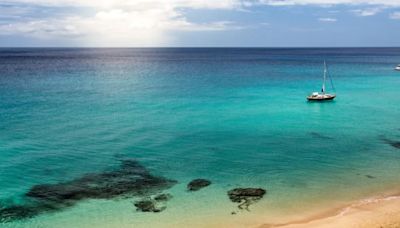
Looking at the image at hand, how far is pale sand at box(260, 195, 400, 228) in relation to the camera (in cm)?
2548

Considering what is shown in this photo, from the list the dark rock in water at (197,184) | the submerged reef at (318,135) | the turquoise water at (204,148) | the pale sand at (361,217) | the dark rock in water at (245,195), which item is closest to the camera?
the pale sand at (361,217)

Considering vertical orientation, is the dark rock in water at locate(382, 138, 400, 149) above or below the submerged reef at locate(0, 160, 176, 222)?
above

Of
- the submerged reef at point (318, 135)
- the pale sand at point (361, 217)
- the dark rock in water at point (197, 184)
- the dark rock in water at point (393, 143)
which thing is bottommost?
the pale sand at point (361, 217)

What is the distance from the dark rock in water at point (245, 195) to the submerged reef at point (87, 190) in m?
5.10

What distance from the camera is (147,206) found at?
2872cm

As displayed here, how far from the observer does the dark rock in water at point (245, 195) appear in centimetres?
2917

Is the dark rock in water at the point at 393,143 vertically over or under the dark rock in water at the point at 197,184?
over

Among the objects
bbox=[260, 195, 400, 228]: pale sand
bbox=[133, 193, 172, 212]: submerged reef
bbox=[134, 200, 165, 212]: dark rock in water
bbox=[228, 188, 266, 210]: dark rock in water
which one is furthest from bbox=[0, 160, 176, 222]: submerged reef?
bbox=[260, 195, 400, 228]: pale sand

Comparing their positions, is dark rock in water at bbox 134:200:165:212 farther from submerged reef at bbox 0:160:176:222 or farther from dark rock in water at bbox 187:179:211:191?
dark rock in water at bbox 187:179:211:191

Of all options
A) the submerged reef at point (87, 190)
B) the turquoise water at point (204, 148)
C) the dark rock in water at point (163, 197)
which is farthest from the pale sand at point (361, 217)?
the submerged reef at point (87, 190)

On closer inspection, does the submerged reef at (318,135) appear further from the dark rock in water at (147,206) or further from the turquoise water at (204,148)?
the dark rock in water at (147,206)

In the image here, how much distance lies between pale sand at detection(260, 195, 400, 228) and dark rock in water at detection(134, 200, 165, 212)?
23.6ft

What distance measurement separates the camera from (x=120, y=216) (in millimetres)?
27469

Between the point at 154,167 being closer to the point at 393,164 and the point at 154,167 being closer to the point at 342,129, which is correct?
the point at 393,164
